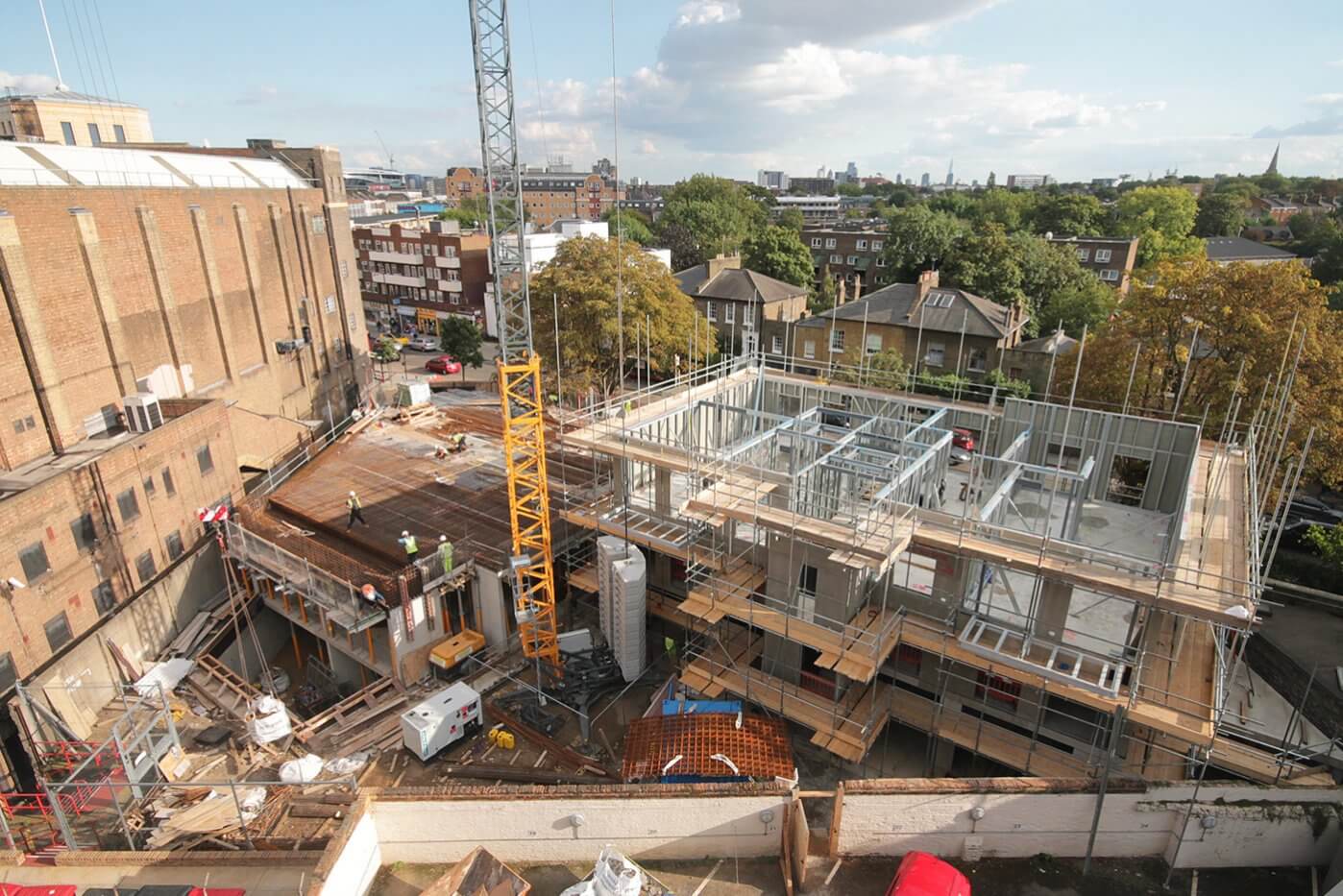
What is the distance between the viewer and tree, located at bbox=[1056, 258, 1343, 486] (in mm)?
20797

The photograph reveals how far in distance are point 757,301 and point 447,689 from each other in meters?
32.8

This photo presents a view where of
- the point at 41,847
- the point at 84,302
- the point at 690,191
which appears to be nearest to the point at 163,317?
the point at 84,302

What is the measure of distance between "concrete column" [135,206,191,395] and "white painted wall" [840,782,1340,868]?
3061cm

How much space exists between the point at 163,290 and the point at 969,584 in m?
31.0

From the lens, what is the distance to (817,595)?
15859mm

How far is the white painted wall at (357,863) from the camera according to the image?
9.38 meters

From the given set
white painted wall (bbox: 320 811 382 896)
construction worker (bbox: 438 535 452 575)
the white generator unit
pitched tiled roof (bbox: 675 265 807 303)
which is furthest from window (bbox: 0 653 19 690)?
pitched tiled roof (bbox: 675 265 807 303)

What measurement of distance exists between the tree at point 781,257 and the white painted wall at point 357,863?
5282 centimetres

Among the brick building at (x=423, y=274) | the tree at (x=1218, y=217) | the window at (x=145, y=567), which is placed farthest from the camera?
the tree at (x=1218, y=217)

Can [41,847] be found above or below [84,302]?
below

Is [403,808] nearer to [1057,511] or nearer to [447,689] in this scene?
[447,689]

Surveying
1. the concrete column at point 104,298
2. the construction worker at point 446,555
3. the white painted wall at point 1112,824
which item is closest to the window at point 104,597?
the concrete column at point 104,298

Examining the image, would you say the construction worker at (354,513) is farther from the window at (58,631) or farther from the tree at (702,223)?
the tree at (702,223)

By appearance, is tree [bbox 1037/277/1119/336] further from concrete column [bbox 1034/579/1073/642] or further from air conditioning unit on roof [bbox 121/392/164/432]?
air conditioning unit on roof [bbox 121/392/164/432]
